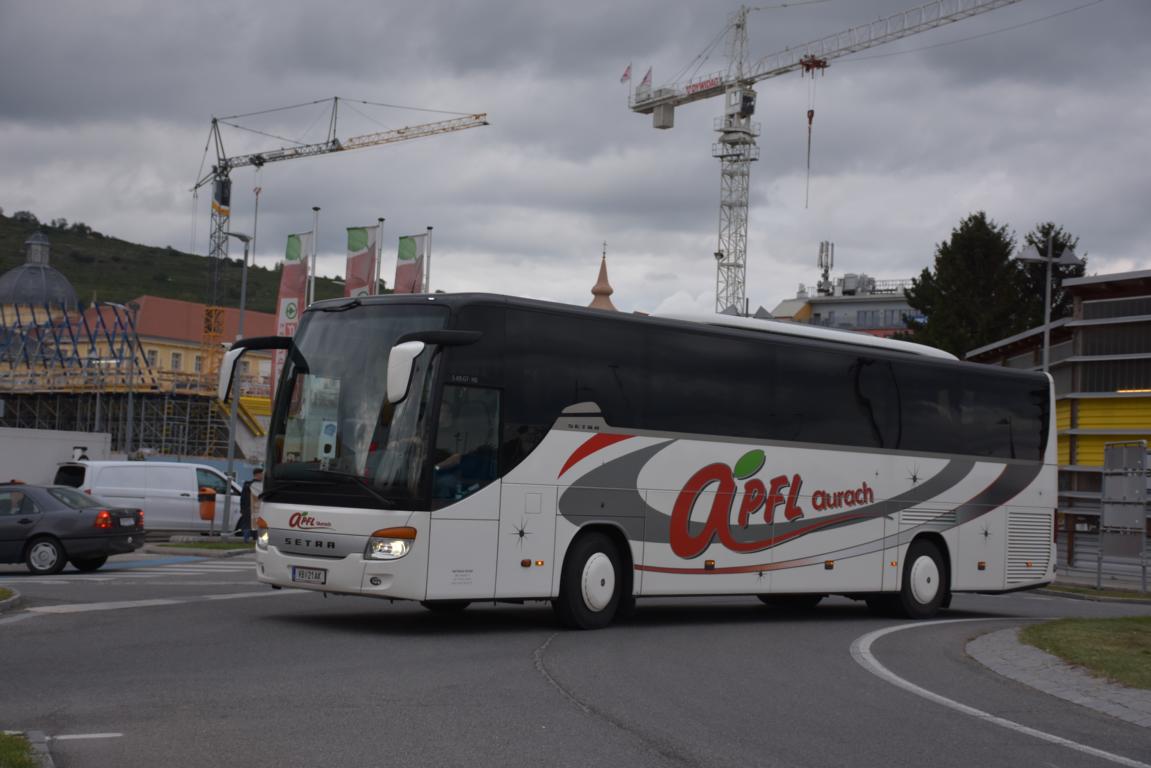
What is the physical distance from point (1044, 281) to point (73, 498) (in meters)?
61.5

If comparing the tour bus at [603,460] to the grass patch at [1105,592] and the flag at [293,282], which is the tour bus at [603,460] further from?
the flag at [293,282]

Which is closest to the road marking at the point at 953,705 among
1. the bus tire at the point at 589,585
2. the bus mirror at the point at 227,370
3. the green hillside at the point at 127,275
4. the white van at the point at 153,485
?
the bus tire at the point at 589,585

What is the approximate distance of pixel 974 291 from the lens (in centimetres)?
7675

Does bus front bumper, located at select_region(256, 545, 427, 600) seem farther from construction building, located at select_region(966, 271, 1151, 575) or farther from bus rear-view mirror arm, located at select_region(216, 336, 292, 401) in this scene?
construction building, located at select_region(966, 271, 1151, 575)

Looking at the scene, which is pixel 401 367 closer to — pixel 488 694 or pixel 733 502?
pixel 488 694

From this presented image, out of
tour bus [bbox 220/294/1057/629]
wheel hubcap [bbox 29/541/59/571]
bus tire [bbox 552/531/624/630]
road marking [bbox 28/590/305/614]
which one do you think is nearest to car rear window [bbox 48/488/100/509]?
wheel hubcap [bbox 29/541/59/571]

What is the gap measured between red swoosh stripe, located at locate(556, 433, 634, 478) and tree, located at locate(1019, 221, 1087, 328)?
2334 inches

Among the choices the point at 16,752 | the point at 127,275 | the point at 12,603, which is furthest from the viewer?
the point at 127,275

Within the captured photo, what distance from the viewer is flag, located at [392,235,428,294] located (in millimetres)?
50312

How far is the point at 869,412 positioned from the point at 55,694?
492 inches

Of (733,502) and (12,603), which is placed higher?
(733,502)

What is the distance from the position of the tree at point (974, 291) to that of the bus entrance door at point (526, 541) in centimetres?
6270

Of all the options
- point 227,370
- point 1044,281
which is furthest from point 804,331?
point 1044,281

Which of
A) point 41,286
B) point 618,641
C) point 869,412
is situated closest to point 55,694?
point 618,641
